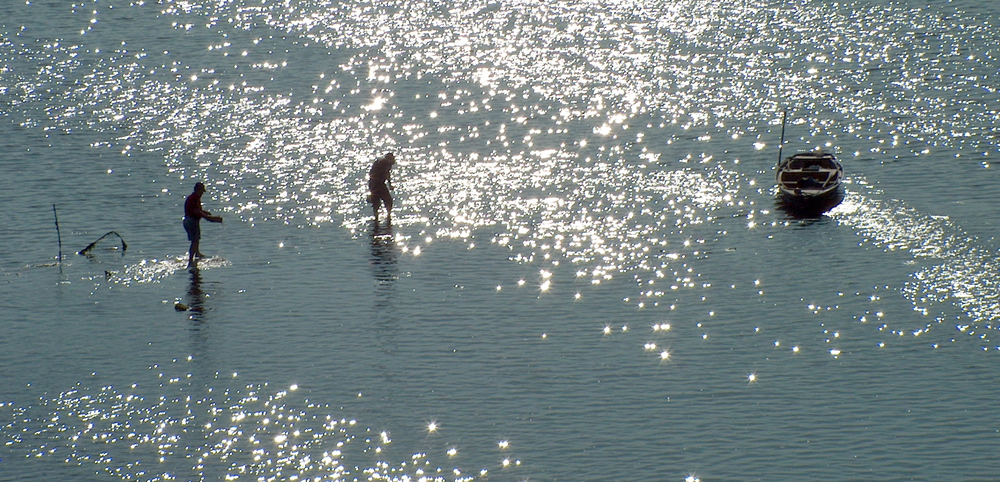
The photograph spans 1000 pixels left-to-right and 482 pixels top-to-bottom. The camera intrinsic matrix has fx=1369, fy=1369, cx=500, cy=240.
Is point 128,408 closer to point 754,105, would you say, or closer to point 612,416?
point 612,416

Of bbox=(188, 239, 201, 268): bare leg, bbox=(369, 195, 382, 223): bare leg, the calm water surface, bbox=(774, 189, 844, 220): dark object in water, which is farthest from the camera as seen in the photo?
bbox=(774, 189, 844, 220): dark object in water

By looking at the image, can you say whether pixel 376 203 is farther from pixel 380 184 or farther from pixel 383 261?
pixel 383 261

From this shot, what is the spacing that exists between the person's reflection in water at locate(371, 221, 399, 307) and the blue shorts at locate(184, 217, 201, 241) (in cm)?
440

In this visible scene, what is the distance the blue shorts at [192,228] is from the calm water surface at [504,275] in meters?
1.10

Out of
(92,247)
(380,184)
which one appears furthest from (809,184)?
(92,247)

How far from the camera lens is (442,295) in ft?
104

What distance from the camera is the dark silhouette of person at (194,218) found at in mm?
33844

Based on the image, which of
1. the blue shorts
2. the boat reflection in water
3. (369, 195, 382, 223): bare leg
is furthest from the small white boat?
the blue shorts

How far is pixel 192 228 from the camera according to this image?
34000 millimetres

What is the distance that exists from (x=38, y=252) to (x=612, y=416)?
1799 cm

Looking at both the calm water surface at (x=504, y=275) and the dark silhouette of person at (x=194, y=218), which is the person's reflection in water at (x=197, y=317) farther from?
the dark silhouette of person at (x=194, y=218)

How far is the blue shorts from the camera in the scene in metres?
33.9

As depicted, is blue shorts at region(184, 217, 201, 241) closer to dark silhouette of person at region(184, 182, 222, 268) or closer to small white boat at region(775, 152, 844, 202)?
dark silhouette of person at region(184, 182, 222, 268)

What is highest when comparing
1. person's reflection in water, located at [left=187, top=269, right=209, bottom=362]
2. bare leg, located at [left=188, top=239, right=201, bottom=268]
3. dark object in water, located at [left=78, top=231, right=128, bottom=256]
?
dark object in water, located at [left=78, top=231, right=128, bottom=256]
